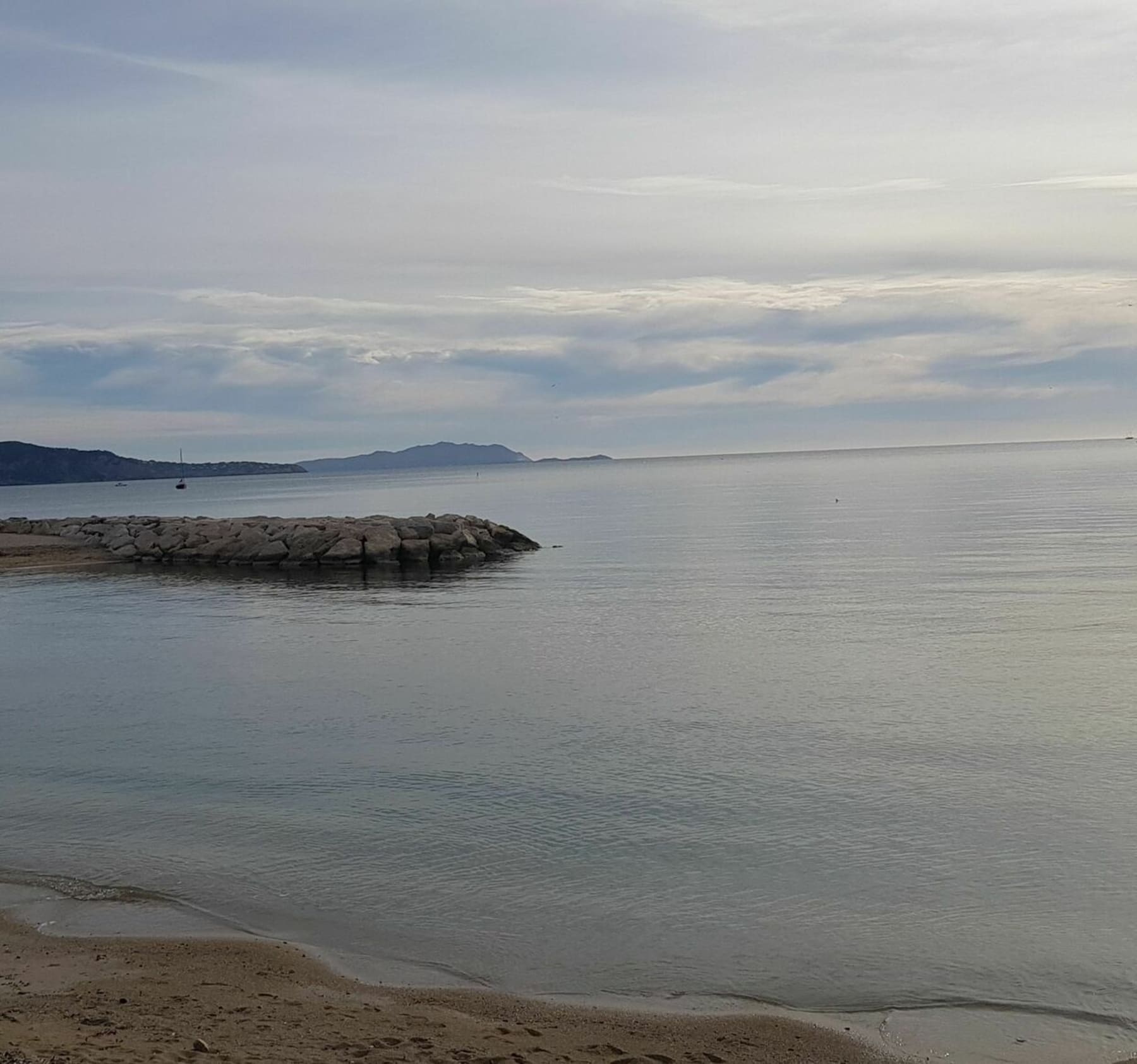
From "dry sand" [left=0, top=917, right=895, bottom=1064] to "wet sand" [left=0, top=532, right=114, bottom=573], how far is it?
36.0m

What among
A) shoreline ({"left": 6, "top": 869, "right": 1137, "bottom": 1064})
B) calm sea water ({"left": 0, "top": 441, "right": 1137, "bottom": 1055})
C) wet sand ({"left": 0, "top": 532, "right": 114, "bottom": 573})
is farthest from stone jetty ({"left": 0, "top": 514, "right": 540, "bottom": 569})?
shoreline ({"left": 6, "top": 869, "right": 1137, "bottom": 1064})

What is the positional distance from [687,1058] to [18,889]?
5373 mm

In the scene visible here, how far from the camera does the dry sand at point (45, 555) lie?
41250mm

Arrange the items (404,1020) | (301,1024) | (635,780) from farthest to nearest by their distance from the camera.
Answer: (635,780) < (404,1020) < (301,1024)

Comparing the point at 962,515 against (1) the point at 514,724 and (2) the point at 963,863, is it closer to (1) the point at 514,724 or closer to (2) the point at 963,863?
(1) the point at 514,724

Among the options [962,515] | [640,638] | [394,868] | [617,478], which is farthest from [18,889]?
[617,478]

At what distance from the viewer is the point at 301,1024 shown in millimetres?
6129

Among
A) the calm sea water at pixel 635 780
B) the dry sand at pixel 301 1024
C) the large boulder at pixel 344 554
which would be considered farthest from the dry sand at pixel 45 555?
the dry sand at pixel 301 1024

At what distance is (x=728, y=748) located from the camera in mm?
12594

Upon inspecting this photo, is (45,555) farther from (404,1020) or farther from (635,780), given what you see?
(404,1020)

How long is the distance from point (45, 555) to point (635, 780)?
127 feet

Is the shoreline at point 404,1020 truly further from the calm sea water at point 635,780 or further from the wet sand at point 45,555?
the wet sand at point 45,555

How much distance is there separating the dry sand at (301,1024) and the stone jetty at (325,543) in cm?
3006

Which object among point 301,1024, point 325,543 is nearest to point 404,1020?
Result: point 301,1024
